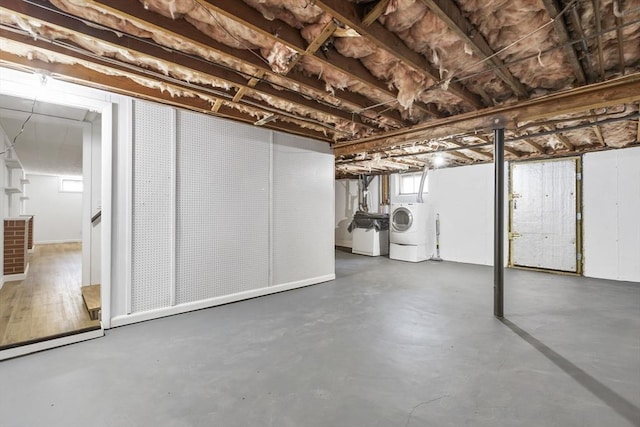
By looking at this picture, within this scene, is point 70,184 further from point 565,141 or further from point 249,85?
point 565,141

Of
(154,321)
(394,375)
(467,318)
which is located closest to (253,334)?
(154,321)

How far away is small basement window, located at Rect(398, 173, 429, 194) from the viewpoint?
7.42 metres

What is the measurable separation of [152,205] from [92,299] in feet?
4.38

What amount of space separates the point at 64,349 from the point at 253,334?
5.02ft

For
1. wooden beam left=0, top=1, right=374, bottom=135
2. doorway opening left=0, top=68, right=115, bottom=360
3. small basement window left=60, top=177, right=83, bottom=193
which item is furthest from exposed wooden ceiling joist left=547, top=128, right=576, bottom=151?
small basement window left=60, top=177, right=83, bottom=193

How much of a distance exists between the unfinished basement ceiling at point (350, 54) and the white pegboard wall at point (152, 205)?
0.91ft

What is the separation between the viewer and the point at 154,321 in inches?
113

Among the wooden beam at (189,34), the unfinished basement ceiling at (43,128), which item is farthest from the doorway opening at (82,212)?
the wooden beam at (189,34)

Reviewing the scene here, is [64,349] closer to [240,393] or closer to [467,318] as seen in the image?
[240,393]

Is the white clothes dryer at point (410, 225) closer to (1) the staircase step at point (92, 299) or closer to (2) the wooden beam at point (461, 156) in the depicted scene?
(2) the wooden beam at point (461, 156)

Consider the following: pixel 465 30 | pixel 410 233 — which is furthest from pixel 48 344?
pixel 410 233

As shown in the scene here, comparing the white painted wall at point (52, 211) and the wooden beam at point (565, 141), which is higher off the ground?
the wooden beam at point (565, 141)

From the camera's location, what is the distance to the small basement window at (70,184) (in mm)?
9828

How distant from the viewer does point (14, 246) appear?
4.23 metres
